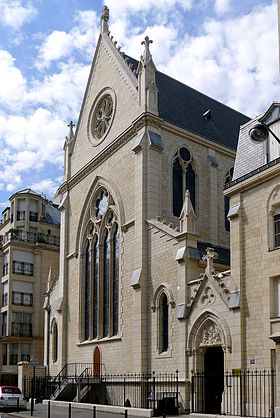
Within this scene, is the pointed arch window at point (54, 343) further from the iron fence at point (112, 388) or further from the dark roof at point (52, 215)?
the dark roof at point (52, 215)

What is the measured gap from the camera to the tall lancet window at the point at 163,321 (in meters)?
30.6

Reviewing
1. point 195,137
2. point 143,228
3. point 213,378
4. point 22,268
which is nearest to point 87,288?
point 143,228

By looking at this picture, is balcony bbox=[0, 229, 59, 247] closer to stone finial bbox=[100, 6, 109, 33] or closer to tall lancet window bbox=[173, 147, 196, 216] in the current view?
stone finial bbox=[100, 6, 109, 33]

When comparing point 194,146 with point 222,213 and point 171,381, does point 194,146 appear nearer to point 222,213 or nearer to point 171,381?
point 222,213

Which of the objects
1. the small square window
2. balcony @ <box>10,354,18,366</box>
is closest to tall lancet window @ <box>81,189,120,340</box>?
the small square window

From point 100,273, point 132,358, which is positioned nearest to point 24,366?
point 100,273

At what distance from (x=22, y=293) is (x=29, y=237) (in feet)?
19.5

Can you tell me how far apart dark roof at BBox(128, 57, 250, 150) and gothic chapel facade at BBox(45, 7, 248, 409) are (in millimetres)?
116

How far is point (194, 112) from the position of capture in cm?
4053

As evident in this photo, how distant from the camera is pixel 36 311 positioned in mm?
57156

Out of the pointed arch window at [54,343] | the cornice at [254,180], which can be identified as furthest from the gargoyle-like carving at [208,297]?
the pointed arch window at [54,343]

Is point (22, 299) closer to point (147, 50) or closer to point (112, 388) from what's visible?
point (112, 388)

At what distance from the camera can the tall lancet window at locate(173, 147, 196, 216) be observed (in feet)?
116

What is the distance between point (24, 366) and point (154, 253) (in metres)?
15.9
